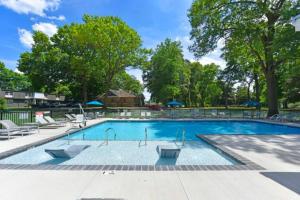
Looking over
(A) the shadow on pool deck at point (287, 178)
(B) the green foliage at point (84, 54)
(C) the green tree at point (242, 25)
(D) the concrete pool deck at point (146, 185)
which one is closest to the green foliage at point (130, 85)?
(B) the green foliage at point (84, 54)

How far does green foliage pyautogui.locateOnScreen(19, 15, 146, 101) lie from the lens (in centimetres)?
2936

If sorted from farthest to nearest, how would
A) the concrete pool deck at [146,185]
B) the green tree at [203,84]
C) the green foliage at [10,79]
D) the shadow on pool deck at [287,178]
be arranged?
1. the green foliage at [10,79]
2. the green tree at [203,84]
3. the shadow on pool deck at [287,178]
4. the concrete pool deck at [146,185]

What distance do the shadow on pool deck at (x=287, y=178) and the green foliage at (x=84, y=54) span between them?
26.0 metres

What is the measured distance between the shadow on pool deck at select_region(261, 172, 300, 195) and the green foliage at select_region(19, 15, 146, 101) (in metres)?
26.0

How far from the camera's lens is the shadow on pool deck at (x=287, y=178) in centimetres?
441

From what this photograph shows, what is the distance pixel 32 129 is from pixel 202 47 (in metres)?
15.9

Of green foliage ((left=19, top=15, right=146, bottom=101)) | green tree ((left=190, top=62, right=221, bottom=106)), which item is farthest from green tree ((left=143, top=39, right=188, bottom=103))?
green foliage ((left=19, top=15, right=146, bottom=101))

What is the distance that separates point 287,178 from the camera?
4.91 metres

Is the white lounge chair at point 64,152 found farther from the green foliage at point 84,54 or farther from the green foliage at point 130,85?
the green foliage at point 130,85

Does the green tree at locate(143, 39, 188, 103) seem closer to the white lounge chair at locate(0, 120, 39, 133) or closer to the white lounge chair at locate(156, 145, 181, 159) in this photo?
the white lounge chair at locate(0, 120, 39, 133)

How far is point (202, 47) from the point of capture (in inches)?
890

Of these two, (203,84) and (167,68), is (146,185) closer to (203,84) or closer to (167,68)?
(167,68)

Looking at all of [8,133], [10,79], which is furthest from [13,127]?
[10,79]

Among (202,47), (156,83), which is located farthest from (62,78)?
(202,47)
